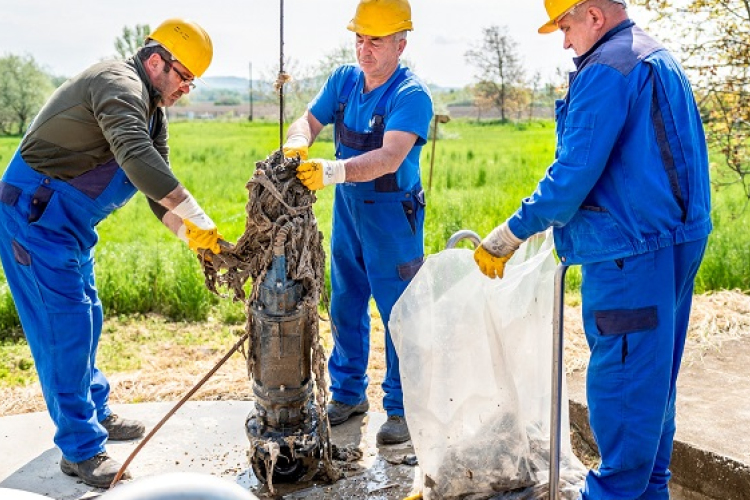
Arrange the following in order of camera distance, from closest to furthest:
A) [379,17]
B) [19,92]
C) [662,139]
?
1. [662,139]
2. [379,17]
3. [19,92]

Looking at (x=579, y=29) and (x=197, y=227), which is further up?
(x=579, y=29)

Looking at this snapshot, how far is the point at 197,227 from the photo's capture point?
3039 mm

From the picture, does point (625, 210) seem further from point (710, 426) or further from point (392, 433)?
point (392, 433)

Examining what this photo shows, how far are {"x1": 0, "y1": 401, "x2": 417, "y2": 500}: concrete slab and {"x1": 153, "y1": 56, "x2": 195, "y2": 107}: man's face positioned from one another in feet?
4.89

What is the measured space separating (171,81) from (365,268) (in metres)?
1.19

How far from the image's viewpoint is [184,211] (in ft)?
9.90

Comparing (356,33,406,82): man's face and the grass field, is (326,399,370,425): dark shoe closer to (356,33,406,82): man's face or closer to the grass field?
(356,33,406,82): man's face

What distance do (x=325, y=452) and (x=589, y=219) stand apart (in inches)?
55.1

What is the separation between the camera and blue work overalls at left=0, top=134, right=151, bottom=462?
10.3 feet

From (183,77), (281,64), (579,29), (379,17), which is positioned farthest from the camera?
(379,17)

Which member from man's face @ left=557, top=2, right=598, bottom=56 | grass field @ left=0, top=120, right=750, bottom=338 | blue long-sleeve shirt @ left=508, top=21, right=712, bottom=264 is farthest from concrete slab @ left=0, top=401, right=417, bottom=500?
grass field @ left=0, top=120, right=750, bottom=338

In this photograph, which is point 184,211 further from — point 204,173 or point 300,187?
point 204,173

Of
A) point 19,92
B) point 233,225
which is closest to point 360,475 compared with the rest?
point 233,225

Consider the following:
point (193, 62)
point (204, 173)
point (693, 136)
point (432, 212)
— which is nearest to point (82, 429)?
point (193, 62)
